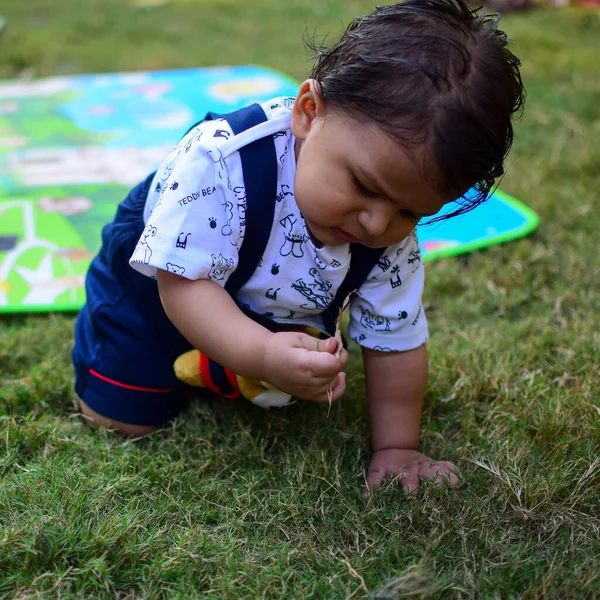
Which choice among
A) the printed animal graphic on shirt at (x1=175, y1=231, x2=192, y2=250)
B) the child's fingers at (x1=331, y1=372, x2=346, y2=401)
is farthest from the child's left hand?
the printed animal graphic on shirt at (x1=175, y1=231, x2=192, y2=250)

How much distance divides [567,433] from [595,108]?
7.29ft

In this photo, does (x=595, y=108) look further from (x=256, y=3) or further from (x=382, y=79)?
(x=256, y=3)

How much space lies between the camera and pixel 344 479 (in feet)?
4.22

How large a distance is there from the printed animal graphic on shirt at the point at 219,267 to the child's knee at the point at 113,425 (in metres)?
0.38

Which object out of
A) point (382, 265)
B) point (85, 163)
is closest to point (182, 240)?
point (382, 265)

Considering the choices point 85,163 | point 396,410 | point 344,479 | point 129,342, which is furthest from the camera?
point 85,163

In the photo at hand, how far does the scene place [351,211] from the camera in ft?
3.79

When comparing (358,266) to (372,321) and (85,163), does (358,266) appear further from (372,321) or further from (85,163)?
(85,163)

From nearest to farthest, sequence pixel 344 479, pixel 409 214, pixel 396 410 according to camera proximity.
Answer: pixel 409 214 → pixel 344 479 → pixel 396 410

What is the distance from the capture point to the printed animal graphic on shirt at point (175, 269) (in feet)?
3.92

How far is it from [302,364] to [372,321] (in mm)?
297

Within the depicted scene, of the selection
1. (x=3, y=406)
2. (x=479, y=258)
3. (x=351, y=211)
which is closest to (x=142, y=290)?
(x=3, y=406)

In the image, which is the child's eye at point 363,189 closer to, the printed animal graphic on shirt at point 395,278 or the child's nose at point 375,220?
the child's nose at point 375,220

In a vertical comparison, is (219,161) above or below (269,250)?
above
